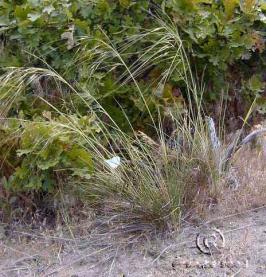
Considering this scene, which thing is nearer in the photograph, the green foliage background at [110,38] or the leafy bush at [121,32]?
the green foliage background at [110,38]

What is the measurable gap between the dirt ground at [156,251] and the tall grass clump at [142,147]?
0.41 ft

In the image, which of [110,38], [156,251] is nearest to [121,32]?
[110,38]

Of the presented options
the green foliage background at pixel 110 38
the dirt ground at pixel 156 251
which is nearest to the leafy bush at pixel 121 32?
the green foliage background at pixel 110 38

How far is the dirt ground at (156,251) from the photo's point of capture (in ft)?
12.2

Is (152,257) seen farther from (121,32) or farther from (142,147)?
(121,32)

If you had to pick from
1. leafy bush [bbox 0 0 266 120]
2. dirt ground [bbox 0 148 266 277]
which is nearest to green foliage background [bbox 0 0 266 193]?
leafy bush [bbox 0 0 266 120]

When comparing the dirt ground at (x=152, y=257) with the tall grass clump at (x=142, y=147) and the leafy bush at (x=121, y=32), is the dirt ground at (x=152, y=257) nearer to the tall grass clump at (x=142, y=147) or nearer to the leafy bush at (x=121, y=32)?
the tall grass clump at (x=142, y=147)

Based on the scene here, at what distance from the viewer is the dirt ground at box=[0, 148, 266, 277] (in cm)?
371

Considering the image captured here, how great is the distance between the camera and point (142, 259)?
149 inches

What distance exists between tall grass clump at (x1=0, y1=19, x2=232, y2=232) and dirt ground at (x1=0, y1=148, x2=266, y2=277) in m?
0.12

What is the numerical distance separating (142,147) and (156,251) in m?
0.66

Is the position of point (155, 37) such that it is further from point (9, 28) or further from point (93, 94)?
point (9, 28)

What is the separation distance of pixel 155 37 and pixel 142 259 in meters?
1.54

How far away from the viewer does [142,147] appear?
4.12m
